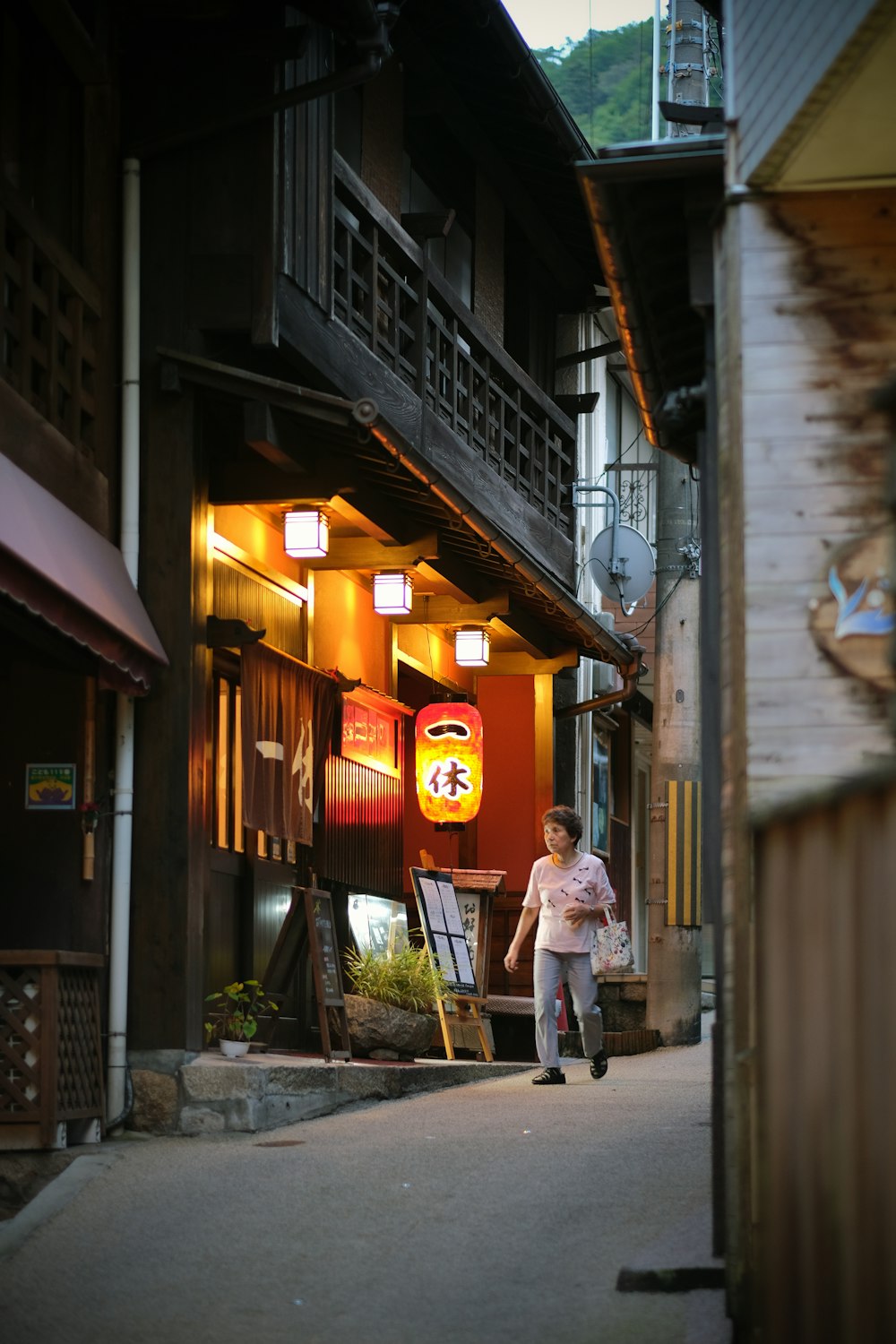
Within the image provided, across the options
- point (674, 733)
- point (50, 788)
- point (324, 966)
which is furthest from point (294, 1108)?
point (674, 733)

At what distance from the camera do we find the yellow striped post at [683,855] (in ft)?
64.0

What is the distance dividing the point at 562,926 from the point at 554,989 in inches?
21.4

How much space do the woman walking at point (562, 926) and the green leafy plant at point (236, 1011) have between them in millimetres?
2165

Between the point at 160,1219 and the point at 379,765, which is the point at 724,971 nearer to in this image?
the point at 160,1219

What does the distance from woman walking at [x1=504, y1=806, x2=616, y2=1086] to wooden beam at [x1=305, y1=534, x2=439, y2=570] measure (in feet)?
8.32

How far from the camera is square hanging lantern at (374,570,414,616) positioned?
1630 centimetres

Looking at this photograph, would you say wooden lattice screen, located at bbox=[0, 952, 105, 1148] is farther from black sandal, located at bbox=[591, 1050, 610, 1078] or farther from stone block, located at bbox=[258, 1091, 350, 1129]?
black sandal, located at bbox=[591, 1050, 610, 1078]

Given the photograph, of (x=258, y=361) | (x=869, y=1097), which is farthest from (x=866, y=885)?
(x=258, y=361)

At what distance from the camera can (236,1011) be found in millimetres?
13398

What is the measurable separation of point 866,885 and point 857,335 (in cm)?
252

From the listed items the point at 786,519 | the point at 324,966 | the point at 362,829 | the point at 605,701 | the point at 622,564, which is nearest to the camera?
the point at 786,519

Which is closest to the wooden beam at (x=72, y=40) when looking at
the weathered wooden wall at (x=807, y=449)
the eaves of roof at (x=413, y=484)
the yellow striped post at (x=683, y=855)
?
the eaves of roof at (x=413, y=484)

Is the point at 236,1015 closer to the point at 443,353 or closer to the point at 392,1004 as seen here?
the point at 392,1004

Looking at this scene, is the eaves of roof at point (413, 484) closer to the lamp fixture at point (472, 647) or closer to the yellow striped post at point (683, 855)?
the lamp fixture at point (472, 647)
